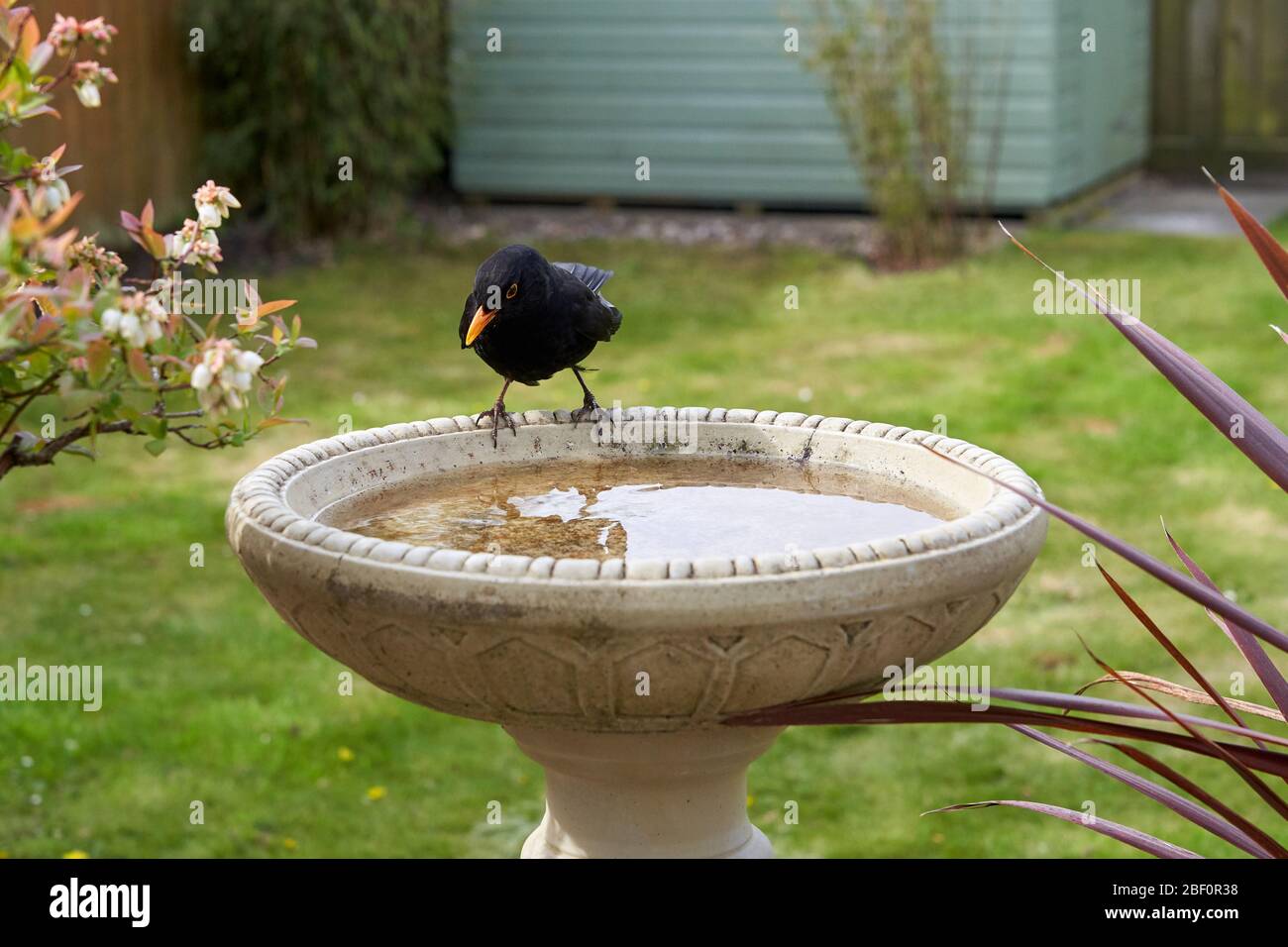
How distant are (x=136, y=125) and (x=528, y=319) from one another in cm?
702

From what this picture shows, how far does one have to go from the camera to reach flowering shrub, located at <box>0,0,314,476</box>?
1704mm

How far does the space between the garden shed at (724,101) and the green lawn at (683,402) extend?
3.63 ft

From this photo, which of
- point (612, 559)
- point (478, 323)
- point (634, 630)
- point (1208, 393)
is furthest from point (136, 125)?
point (1208, 393)

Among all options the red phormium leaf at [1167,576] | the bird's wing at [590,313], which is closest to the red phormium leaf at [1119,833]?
the red phormium leaf at [1167,576]

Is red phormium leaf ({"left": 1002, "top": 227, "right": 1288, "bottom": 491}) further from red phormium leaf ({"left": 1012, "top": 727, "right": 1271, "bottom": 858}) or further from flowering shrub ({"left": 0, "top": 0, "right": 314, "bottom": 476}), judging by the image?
flowering shrub ({"left": 0, "top": 0, "right": 314, "bottom": 476})

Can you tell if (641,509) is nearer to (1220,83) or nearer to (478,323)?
(478,323)

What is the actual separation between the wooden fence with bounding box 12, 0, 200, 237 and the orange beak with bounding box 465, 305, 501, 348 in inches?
247

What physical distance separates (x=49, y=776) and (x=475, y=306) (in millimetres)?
2009

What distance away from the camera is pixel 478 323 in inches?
105

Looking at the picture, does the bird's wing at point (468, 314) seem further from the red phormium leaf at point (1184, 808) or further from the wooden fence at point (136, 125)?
the wooden fence at point (136, 125)

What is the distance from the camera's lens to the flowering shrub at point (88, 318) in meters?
1.70

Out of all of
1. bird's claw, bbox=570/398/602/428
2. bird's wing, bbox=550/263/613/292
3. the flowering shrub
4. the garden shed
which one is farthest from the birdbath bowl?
the garden shed

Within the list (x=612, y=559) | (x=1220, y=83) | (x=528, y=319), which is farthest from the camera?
(x=1220, y=83)

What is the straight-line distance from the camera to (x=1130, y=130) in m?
11.2
